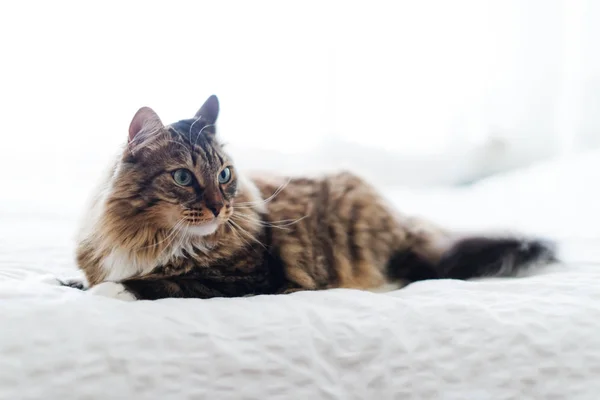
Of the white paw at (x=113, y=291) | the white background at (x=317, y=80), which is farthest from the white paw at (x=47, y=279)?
the white background at (x=317, y=80)

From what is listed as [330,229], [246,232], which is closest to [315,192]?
[330,229]

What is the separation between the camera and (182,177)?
1.06m

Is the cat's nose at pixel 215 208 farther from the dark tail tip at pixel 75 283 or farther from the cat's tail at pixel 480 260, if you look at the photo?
the cat's tail at pixel 480 260

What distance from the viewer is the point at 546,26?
291cm

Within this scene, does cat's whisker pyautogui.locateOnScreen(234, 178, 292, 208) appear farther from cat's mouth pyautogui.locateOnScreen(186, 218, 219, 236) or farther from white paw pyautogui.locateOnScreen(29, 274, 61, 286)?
white paw pyautogui.locateOnScreen(29, 274, 61, 286)

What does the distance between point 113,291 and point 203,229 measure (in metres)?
0.22

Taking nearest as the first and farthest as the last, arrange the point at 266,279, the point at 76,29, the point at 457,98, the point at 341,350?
the point at 341,350, the point at 266,279, the point at 76,29, the point at 457,98

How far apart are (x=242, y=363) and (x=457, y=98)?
2349 millimetres

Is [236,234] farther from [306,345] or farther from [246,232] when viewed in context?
[306,345]

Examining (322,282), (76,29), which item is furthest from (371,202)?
(76,29)

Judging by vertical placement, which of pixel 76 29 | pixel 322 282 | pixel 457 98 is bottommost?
pixel 322 282

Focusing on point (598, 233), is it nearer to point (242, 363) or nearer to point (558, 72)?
point (242, 363)

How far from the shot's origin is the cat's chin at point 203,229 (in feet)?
3.49

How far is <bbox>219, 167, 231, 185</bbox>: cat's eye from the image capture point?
1.13 m
